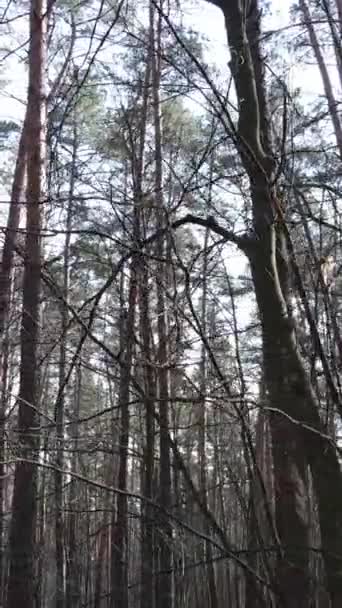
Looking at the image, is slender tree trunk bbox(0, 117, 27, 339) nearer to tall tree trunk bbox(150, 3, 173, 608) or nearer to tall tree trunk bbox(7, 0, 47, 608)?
tall tree trunk bbox(7, 0, 47, 608)

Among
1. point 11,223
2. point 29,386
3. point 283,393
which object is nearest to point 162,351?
point 283,393

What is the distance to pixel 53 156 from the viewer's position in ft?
7.34

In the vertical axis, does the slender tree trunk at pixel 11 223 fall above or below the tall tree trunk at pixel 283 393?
above

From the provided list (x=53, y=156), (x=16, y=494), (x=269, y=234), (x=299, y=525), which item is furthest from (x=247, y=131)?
(x=16, y=494)

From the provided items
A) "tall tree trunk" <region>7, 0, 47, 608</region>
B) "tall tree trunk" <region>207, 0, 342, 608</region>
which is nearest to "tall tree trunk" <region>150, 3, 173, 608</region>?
"tall tree trunk" <region>207, 0, 342, 608</region>

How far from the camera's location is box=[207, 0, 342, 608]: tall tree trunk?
160 centimetres

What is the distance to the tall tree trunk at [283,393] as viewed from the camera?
160 centimetres

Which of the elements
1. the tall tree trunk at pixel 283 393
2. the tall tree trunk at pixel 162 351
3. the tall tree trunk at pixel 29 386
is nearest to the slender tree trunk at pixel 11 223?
the tall tree trunk at pixel 29 386

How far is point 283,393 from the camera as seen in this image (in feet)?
5.74

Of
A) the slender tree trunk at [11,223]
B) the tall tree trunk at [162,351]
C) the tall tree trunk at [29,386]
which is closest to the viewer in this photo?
the tall tree trunk at [162,351]

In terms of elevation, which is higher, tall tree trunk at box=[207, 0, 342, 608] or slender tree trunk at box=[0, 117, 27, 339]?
slender tree trunk at box=[0, 117, 27, 339]

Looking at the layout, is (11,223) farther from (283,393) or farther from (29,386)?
(283,393)

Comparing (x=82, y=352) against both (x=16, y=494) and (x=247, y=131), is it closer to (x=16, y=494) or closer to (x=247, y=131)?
(x=247, y=131)

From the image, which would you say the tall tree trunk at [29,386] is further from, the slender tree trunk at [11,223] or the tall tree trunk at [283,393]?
the tall tree trunk at [283,393]
